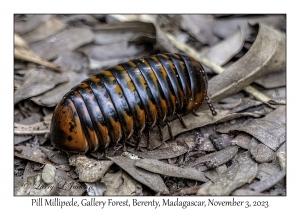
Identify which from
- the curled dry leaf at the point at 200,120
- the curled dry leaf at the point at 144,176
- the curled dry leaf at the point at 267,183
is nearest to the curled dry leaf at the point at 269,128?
the curled dry leaf at the point at 200,120

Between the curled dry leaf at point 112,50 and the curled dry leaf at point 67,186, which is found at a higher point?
the curled dry leaf at point 112,50

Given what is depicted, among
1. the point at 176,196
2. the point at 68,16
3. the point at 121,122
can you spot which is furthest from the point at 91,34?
the point at 176,196

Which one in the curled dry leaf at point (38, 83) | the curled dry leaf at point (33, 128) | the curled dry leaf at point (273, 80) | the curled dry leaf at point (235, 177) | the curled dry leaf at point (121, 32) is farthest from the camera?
the curled dry leaf at point (121, 32)

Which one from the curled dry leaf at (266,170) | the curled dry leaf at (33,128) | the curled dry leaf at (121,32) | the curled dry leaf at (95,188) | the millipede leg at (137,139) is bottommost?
the curled dry leaf at (95,188)

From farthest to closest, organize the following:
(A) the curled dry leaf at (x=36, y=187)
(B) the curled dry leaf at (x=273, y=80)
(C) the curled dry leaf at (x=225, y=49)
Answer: (C) the curled dry leaf at (x=225, y=49), (B) the curled dry leaf at (x=273, y=80), (A) the curled dry leaf at (x=36, y=187)

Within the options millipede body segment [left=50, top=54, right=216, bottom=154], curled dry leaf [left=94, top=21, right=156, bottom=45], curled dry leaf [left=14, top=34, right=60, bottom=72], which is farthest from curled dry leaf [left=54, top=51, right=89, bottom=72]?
millipede body segment [left=50, top=54, right=216, bottom=154]

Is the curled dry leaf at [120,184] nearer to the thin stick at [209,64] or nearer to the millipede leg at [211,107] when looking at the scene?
the millipede leg at [211,107]
